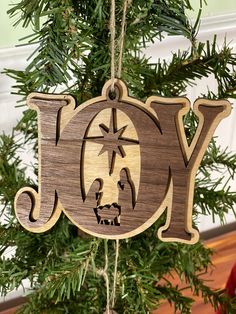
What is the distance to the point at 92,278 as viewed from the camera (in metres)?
0.56

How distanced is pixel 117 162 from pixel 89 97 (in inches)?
3.5

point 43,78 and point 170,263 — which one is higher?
point 43,78

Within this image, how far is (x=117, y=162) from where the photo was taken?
0.46 m

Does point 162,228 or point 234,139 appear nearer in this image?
point 162,228

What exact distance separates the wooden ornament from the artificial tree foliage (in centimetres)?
4

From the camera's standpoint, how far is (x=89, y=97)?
0.52 m

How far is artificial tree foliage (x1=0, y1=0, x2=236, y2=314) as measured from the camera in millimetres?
472

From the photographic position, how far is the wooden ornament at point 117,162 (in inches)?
17.8

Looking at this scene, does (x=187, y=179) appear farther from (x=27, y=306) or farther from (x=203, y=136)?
(x=27, y=306)

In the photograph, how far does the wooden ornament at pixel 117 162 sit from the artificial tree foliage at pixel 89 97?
0.04 m

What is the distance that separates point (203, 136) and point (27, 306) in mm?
270

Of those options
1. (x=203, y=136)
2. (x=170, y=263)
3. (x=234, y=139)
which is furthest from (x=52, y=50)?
(x=234, y=139)

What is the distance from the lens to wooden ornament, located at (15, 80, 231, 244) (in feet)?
1.48

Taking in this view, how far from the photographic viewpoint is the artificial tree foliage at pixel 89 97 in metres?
0.47
